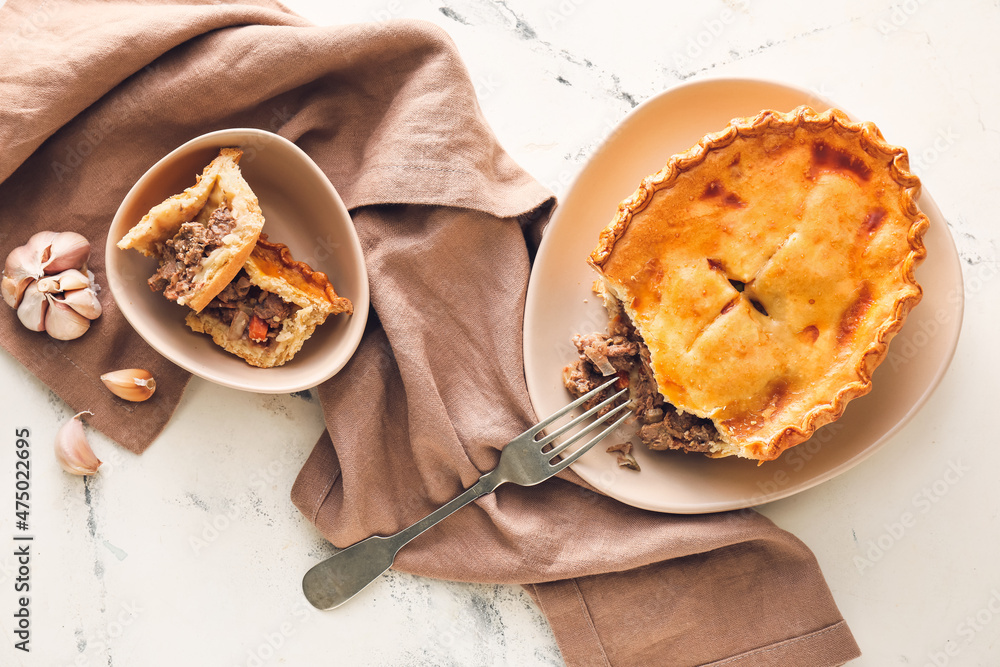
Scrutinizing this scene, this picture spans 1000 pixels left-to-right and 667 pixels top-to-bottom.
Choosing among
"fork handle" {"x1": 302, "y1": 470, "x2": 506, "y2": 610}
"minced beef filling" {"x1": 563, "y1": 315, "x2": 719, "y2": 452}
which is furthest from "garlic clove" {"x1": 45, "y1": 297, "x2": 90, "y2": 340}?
"minced beef filling" {"x1": 563, "y1": 315, "x2": 719, "y2": 452}

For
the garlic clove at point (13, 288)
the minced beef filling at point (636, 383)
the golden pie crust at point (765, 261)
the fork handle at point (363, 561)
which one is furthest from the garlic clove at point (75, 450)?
the golden pie crust at point (765, 261)

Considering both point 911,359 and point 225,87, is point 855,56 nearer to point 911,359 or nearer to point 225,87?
point 911,359

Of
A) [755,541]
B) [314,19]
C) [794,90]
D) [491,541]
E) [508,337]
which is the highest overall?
[794,90]

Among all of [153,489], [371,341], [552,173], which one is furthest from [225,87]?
[153,489]

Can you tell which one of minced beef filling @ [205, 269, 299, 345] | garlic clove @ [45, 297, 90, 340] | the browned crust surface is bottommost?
garlic clove @ [45, 297, 90, 340]

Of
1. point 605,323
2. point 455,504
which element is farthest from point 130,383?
point 605,323

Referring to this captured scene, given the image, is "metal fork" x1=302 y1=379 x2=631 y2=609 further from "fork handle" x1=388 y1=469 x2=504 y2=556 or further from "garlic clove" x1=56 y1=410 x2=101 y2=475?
"garlic clove" x1=56 y1=410 x2=101 y2=475

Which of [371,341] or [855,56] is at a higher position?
[855,56]
